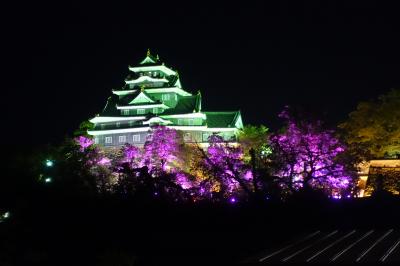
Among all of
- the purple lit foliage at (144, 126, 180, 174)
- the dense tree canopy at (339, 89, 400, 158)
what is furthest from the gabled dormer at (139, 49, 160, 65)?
the dense tree canopy at (339, 89, 400, 158)

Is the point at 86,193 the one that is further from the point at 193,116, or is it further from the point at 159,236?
the point at 193,116

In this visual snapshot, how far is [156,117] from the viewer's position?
44.9 meters

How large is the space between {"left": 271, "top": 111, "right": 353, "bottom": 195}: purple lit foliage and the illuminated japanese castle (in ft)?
48.2

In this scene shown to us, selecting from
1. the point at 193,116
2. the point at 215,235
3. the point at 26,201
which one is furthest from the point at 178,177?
the point at 26,201

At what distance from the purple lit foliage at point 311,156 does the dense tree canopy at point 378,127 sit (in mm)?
2931

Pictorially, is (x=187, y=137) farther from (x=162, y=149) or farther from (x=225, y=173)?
(x=225, y=173)

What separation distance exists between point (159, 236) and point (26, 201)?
304 inches

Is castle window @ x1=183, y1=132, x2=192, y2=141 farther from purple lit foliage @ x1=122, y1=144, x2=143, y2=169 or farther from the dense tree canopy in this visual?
the dense tree canopy

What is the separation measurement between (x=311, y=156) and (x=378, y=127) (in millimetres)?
6225

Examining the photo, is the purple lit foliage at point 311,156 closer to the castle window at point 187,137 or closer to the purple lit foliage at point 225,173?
the purple lit foliage at point 225,173

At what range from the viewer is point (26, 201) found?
10.4 meters

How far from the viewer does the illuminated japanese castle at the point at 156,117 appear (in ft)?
150

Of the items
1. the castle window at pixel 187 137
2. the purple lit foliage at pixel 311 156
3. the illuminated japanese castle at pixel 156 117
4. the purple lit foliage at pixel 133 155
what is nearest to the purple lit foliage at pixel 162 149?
the purple lit foliage at pixel 133 155

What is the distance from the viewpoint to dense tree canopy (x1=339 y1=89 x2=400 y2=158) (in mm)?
32875
